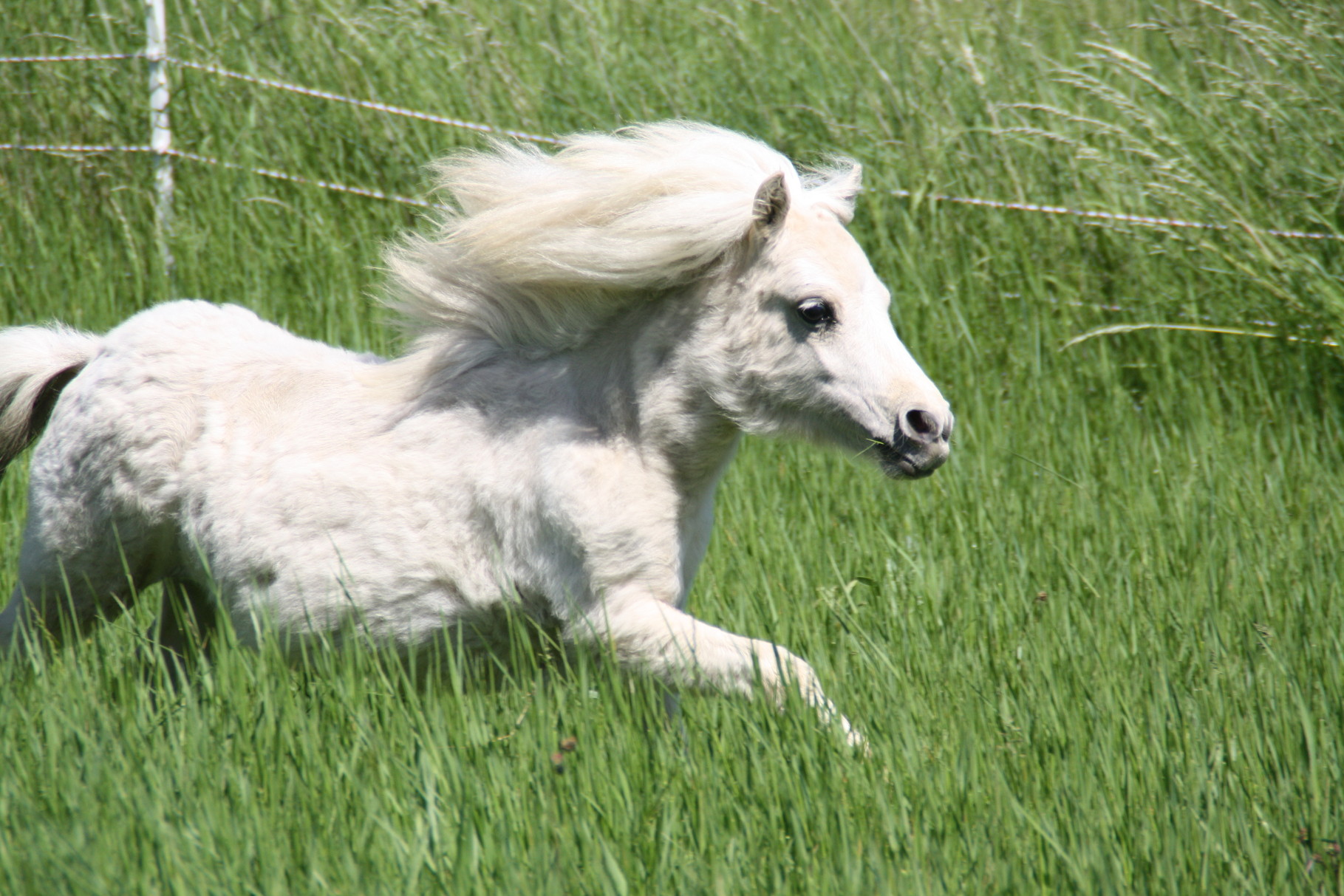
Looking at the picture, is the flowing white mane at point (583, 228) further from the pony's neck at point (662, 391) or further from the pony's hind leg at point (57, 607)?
the pony's hind leg at point (57, 607)

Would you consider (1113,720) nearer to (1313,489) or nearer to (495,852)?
(495,852)

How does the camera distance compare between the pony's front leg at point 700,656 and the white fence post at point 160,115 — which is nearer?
the pony's front leg at point 700,656

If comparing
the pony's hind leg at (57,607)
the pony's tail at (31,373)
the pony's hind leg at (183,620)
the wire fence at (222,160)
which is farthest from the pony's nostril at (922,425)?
the wire fence at (222,160)

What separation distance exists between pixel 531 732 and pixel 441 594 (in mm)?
481

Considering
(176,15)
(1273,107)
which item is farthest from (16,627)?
(1273,107)

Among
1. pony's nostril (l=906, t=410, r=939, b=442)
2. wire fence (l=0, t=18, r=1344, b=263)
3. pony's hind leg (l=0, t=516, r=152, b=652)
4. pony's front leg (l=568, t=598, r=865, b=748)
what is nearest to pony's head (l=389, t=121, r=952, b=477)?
pony's nostril (l=906, t=410, r=939, b=442)

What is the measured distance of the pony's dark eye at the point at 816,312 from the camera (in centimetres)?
299

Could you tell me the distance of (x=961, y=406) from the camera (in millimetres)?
5914

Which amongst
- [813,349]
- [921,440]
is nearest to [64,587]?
[813,349]

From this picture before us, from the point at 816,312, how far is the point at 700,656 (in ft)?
2.89

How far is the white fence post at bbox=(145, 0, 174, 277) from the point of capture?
6.94 m

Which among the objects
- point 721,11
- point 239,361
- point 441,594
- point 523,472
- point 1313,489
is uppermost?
point 721,11

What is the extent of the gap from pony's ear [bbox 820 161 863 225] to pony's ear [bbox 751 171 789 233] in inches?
11.8

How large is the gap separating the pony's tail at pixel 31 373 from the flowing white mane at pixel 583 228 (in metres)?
1.04
